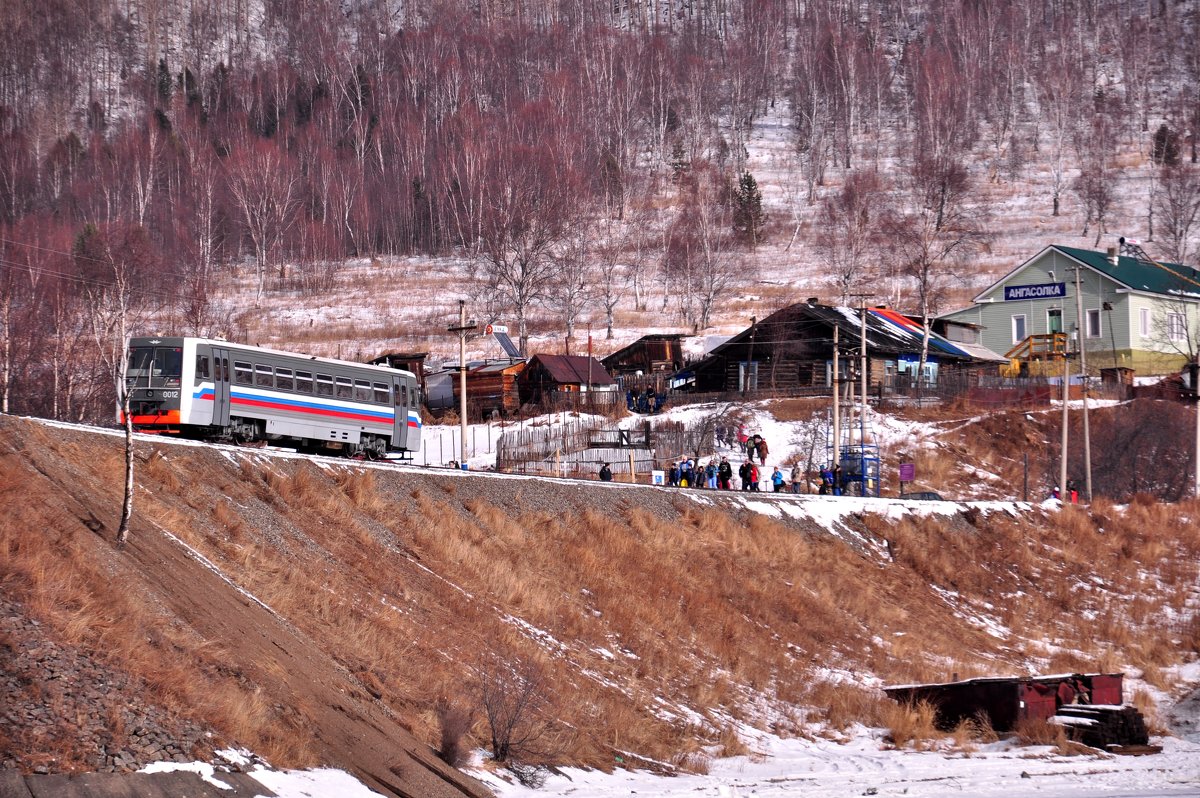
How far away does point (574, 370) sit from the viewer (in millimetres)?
64250

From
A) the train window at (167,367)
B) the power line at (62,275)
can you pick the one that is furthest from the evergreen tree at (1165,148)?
the train window at (167,367)

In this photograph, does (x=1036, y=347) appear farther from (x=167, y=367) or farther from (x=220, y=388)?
(x=167, y=367)

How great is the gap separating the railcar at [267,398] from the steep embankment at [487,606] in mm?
7034

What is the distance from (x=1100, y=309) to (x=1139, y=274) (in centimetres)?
427

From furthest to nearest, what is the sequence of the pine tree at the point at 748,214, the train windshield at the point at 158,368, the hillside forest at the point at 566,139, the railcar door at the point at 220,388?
the pine tree at the point at 748,214 < the hillside forest at the point at 566,139 < the railcar door at the point at 220,388 < the train windshield at the point at 158,368

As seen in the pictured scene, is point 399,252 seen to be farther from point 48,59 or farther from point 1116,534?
point 1116,534

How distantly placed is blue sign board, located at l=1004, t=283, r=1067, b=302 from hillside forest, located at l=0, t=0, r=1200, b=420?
5361 mm

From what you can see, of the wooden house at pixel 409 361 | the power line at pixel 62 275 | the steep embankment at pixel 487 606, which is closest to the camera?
Result: the steep embankment at pixel 487 606

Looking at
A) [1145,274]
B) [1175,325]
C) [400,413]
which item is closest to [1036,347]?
[1175,325]

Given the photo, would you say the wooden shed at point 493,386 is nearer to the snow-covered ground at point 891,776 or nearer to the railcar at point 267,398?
the railcar at point 267,398

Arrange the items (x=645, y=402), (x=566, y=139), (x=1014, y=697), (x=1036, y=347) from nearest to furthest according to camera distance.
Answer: (x=1014, y=697) < (x=645, y=402) < (x=1036, y=347) < (x=566, y=139)

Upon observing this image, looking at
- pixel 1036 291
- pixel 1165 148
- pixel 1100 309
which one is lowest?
pixel 1100 309

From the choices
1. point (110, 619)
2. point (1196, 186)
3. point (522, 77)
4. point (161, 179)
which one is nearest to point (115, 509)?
point (110, 619)

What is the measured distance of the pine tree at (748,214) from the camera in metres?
107
